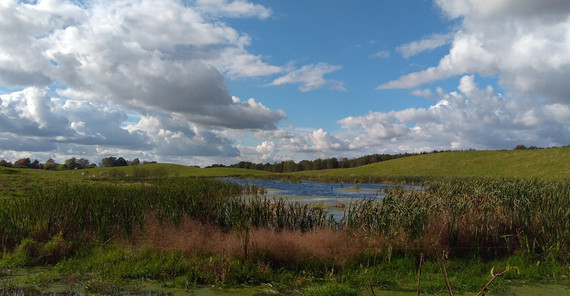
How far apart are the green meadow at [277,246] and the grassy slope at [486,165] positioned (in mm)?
46162

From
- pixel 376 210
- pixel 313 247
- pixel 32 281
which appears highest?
pixel 376 210

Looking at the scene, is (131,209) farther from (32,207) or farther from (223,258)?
(223,258)

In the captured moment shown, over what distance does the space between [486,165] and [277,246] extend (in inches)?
2634

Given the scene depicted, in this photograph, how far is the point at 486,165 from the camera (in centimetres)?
6438

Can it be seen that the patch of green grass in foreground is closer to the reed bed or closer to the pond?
the reed bed

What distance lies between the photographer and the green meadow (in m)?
7.16

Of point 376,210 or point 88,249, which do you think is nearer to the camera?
point 88,249

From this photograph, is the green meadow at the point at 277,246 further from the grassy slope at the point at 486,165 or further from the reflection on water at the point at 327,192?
the grassy slope at the point at 486,165

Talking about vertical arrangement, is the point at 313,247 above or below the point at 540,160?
below

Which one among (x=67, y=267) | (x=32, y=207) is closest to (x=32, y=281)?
(x=67, y=267)

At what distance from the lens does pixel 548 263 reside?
8188 mm

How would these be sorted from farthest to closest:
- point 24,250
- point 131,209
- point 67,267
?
point 131,209 → point 24,250 → point 67,267

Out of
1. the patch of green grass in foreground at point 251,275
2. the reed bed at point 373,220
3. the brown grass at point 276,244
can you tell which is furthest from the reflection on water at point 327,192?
the patch of green grass in foreground at point 251,275

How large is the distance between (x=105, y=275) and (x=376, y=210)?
6.65 m
